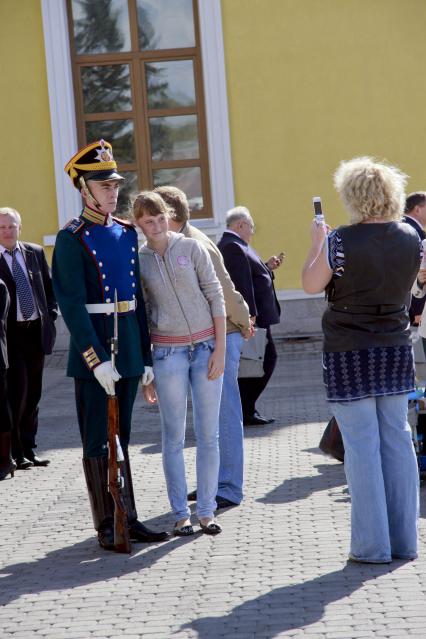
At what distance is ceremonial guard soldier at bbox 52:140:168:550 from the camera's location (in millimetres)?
6258

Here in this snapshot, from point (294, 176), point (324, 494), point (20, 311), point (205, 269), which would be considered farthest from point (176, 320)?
point (294, 176)

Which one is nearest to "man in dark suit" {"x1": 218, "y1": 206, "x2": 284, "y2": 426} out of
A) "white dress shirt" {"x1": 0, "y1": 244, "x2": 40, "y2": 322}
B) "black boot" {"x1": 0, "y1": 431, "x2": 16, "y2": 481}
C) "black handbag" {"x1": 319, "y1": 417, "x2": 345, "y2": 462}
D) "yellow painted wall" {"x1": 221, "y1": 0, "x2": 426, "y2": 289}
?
"white dress shirt" {"x1": 0, "y1": 244, "x2": 40, "y2": 322}

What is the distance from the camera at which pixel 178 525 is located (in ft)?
21.5

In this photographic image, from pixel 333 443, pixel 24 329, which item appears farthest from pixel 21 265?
pixel 333 443

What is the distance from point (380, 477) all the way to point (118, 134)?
39.4 feet

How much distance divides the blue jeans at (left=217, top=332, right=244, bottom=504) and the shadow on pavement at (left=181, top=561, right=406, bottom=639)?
68.3 inches

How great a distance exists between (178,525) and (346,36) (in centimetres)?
1093

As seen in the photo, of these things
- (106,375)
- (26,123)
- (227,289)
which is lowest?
(106,375)

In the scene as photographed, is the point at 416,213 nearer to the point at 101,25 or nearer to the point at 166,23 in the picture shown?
the point at 166,23

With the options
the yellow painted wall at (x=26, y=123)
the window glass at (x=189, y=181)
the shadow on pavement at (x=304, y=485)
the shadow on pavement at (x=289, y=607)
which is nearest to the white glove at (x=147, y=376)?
the shadow on pavement at (x=304, y=485)

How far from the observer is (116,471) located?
20.5 ft

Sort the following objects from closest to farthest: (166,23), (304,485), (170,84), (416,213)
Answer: (304,485) < (416,213) < (166,23) < (170,84)

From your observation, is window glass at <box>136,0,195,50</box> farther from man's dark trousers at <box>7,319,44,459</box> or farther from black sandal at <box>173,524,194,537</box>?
black sandal at <box>173,524,194,537</box>

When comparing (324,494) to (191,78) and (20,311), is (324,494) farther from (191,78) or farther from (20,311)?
(191,78)
